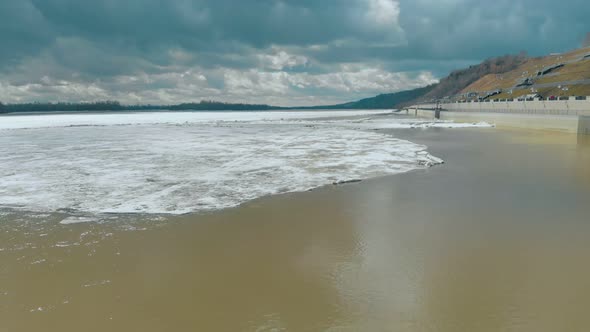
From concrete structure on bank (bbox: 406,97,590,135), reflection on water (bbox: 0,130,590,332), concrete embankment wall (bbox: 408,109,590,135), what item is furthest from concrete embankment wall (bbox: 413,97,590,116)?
reflection on water (bbox: 0,130,590,332)

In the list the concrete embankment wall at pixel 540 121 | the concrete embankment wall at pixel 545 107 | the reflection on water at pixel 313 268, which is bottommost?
the reflection on water at pixel 313 268

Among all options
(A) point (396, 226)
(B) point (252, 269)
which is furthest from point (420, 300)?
(A) point (396, 226)

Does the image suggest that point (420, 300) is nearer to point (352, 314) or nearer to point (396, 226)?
point (352, 314)

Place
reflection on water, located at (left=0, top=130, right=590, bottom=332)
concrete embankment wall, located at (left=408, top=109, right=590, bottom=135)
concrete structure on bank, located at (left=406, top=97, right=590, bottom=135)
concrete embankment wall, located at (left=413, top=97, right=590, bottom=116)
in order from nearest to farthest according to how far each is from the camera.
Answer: reflection on water, located at (left=0, top=130, right=590, bottom=332) < concrete embankment wall, located at (left=408, top=109, right=590, bottom=135) < concrete structure on bank, located at (left=406, top=97, right=590, bottom=135) < concrete embankment wall, located at (left=413, top=97, right=590, bottom=116)

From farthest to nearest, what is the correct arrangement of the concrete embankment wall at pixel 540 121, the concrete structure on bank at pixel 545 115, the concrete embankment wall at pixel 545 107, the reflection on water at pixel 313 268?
the concrete embankment wall at pixel 545 107
the concrete structure on bank at pixel 545 115
the concrete embankment wall at pixel 540 121
the reflection on water at pixel 313 268

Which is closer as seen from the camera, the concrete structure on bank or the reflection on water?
the reflection on water

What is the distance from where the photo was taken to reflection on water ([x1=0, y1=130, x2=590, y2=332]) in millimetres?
4223

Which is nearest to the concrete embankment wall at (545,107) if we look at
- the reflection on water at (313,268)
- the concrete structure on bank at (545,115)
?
the concrete structure on bank at (545,115)

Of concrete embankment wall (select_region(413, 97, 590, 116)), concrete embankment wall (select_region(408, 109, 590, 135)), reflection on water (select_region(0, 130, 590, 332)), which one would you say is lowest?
reflection on water (select_region(0, 130, 590, 332))

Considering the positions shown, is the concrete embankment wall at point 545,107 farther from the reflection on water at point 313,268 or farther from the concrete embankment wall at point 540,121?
the reflection on water at point 313,268

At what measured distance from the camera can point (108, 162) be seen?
54.4ft

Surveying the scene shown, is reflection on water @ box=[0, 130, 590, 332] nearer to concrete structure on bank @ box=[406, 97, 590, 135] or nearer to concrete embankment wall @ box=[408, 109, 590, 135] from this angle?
concrete embankment wall @ box=[408, 109, 590, 135]

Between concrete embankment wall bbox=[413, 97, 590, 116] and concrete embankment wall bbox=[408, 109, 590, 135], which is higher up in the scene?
concrete embankment wall bbox=[413, 97, 590, 116]

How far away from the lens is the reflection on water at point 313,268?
422cm
